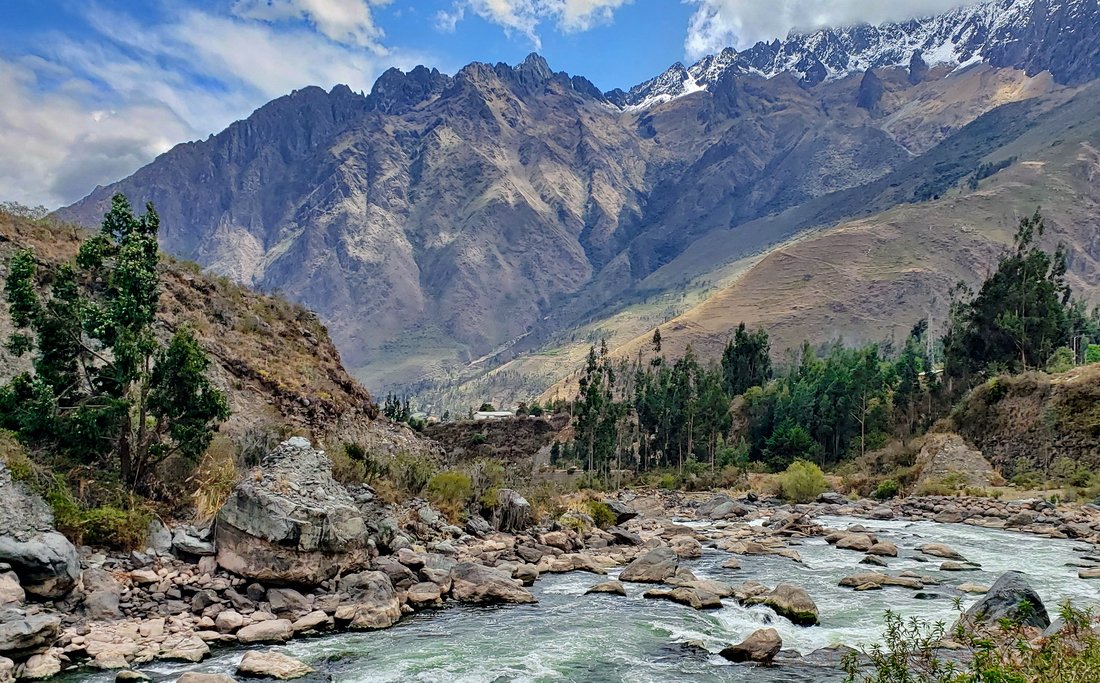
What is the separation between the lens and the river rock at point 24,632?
46.9 feet

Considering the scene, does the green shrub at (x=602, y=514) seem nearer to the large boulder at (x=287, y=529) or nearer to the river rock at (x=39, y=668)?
the large boulder at (x=287, y=529)

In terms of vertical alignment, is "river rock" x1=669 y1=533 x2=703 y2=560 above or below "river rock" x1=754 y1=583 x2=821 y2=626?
below

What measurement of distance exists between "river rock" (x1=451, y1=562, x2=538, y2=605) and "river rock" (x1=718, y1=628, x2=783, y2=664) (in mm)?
7911

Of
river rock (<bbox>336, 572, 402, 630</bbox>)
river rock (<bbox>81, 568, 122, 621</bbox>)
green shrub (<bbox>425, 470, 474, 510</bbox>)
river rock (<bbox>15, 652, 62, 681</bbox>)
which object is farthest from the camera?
green shrub (<bbox>425, 470, 474, 510</bbox>)

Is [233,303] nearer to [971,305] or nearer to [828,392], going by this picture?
[828,392]

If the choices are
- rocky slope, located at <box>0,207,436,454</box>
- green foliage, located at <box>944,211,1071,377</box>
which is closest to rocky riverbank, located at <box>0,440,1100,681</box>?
rocky slope, located at <box>0,207,436,454</box>

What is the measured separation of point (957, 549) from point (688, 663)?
24.6m

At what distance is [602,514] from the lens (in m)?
43.1

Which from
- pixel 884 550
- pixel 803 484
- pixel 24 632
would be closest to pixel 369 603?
pixel 24 632

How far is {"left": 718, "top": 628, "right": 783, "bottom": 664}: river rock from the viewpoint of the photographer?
17.4 meters

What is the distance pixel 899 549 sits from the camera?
36.1 meters

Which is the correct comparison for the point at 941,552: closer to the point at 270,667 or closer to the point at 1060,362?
the point at 270,667

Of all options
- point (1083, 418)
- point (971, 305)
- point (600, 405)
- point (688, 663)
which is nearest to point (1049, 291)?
point (971, 305)

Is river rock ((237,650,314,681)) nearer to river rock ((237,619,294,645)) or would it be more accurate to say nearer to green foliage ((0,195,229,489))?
river rock ((237,619,294,645))
